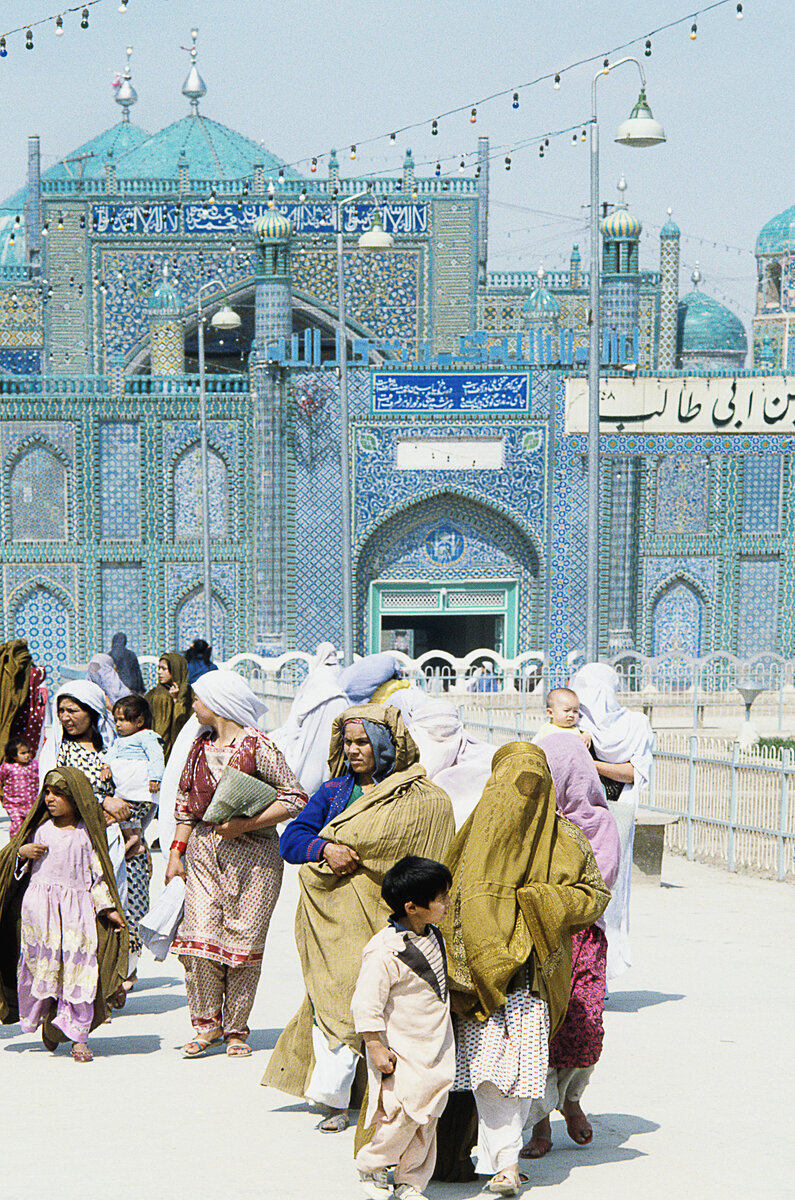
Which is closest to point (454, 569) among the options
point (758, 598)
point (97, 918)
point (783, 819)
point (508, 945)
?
point (758, 598)

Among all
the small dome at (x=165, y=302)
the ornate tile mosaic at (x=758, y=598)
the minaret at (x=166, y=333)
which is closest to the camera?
the ornate tile mosaic at (x=758, y=598)

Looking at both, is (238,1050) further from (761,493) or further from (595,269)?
(761,493)

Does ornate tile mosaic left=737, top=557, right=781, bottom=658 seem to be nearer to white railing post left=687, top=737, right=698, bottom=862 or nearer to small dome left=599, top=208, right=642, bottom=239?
small dome left=599, top=208, right=642, bottom=239

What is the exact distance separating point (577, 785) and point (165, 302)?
20.5 metres

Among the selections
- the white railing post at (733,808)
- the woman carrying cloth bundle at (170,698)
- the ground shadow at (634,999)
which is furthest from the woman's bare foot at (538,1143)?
the white railing post at (733,808)

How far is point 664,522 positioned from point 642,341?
5.74 meters

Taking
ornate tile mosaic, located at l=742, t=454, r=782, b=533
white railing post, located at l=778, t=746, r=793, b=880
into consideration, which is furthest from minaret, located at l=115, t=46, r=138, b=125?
white railing post, located at l=778, t=746, r=793, b=880

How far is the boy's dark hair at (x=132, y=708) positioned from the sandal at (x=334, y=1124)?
6.57ft

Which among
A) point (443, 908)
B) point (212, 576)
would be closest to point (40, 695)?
point (443, 908)

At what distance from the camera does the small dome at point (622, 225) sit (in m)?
23.4

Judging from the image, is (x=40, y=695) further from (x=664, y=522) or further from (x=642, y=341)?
(x=642, y=341)

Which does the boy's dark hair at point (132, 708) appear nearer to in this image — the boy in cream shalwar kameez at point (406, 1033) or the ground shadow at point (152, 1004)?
the ground shadow at point (152, 1004)

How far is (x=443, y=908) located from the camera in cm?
390

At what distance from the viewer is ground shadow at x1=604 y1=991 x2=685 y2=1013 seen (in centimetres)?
610
